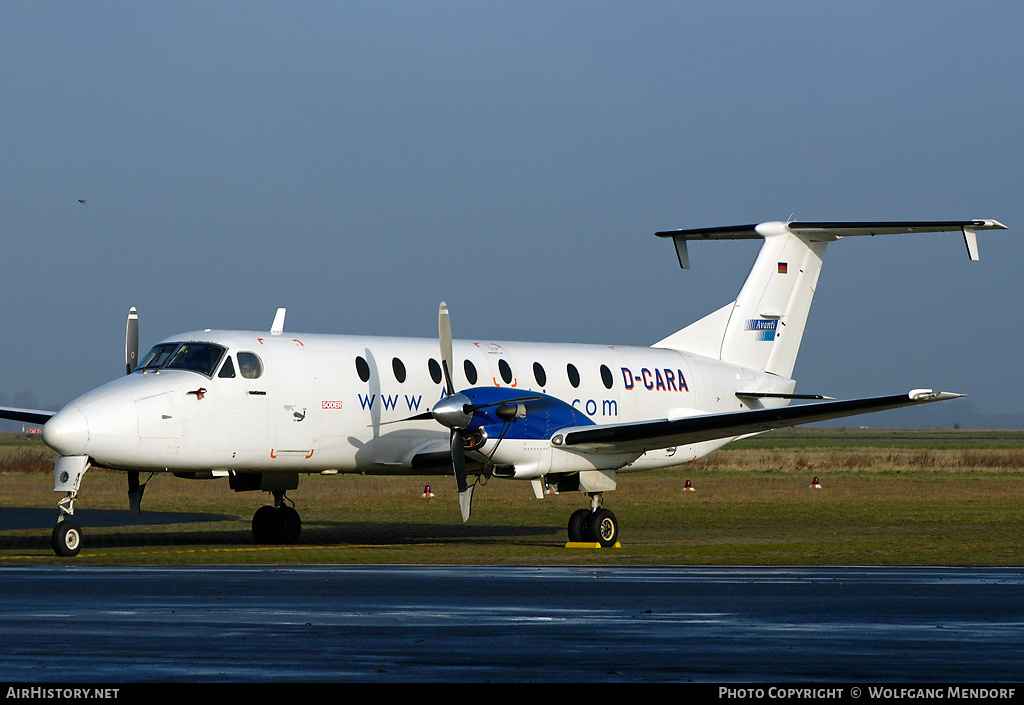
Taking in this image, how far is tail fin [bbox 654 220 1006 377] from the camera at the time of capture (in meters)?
28.4

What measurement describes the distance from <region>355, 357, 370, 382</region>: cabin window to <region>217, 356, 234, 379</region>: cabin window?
2.35 metres

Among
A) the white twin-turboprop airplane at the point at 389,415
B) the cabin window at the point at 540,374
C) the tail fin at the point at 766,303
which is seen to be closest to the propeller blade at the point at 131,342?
the white twin-turboprop airplane at the point at 389,415

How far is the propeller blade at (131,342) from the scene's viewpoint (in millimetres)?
22984

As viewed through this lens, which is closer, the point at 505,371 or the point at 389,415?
the point at 389,415

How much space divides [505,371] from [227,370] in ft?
18.1

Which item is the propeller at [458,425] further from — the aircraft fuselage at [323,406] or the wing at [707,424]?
the wing at [707,424]

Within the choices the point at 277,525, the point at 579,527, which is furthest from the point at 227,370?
the point at 579,527

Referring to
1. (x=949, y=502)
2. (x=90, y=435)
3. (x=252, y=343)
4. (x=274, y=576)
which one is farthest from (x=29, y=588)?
(x=949, y=502)

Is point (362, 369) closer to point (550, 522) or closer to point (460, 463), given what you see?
point (460, 463)

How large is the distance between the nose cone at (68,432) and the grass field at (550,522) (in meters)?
1.60

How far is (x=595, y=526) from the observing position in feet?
76.5

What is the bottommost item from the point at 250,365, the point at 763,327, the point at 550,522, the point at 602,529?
the point at 602,529

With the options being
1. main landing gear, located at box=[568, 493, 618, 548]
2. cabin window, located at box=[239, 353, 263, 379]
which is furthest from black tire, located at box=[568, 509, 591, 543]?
cabin window, located at box=[239, 353, 263, 379]

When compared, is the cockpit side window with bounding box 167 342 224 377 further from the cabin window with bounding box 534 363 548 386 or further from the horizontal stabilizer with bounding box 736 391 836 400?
the horizontal stabilizer with bounding box 736 391 836 400
